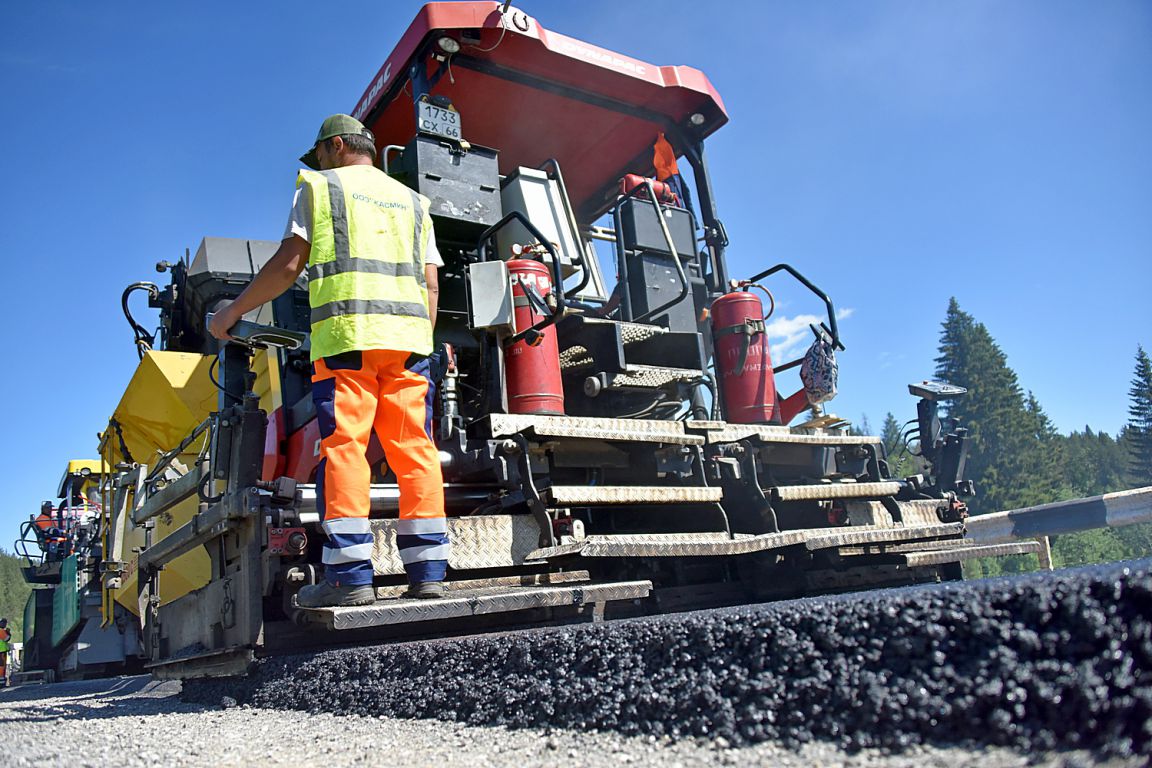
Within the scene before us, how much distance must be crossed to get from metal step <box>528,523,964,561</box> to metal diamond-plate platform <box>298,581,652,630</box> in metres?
0.15

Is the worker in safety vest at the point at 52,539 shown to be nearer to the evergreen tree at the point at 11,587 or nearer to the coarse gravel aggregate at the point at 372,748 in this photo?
the coarse gravel aggregate at the point at 372,748

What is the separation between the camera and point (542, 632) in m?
2.09

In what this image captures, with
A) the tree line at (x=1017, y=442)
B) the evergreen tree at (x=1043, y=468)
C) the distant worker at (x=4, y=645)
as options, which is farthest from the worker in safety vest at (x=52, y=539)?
the evergreen tree at (x=1043, y=468)

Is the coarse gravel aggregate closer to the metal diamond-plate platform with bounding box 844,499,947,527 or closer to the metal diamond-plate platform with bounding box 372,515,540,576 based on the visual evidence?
the metal diamond-plate platform with bounding box 372,515,540,576

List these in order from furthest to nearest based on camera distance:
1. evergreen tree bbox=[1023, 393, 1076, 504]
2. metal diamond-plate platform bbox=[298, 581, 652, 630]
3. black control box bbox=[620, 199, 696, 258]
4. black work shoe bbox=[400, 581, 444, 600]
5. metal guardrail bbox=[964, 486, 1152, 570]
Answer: evergreen tree bbox=[1023, 393, 1076, 504]
metal guardrail bbox=[964, 486, 1152, 570]
black control box bbox=[620, 199, 696, 258]
black work shoe bbox=[400, 581, 444, 600]
metal diamond-plate platform bbox=[298, 581, 652, 630]

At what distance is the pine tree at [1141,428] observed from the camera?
2322 inches

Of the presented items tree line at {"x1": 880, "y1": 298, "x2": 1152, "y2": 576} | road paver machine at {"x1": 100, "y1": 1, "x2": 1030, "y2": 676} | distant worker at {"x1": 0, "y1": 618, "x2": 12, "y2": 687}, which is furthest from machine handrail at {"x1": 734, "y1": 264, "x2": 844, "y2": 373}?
tree line at {"x1": 880, "y1": 298, "x2": 1152, "y2": 576}

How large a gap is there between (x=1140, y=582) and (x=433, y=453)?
7.09 feet

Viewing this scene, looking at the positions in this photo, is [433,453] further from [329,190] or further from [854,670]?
[854,670]

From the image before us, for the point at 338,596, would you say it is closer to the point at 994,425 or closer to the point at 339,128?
the point at 339,128

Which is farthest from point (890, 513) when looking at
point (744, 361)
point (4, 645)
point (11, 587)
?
point (11, 587)

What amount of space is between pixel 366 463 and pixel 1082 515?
5413 millimetres

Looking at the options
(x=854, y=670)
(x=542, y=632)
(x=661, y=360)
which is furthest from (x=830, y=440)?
(x=854, y=670)

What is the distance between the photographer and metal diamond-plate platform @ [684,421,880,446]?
157 inches
